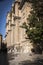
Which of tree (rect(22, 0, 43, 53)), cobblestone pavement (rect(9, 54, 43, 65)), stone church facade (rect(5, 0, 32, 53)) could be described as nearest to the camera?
tree (rect(22, 0, 43, 53))

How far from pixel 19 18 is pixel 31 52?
10.4 m

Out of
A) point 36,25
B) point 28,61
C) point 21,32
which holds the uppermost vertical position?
→ point 21,32

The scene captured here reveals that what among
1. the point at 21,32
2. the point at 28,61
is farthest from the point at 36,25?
the point at 21,32

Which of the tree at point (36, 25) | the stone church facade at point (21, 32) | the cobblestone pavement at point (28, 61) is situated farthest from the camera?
the stone church facade at point (21, 32)

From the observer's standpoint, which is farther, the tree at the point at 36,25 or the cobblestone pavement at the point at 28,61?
the cobblestone pavement at the point at 28,61

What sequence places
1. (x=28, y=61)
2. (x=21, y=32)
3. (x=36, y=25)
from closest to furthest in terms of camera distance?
(x=36, y=25) < (x=28, y=61) < (x=21, y=32)

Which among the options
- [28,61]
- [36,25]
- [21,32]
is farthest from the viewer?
[21,32]

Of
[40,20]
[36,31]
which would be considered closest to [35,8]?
[40,20]

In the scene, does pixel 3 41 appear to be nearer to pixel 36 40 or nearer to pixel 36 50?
pixel 36 50

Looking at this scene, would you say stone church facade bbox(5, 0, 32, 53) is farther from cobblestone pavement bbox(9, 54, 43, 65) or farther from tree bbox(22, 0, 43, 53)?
tree bbox(22, 0, 43, 53)

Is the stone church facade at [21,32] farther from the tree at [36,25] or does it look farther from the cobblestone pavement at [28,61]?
the tree at [36,25]

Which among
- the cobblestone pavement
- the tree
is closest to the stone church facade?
the cobblestone pavement

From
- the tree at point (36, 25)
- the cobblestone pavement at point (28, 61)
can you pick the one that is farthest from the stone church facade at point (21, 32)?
the tree at point (36, 25)

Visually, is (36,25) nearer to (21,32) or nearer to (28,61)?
(28,61)
